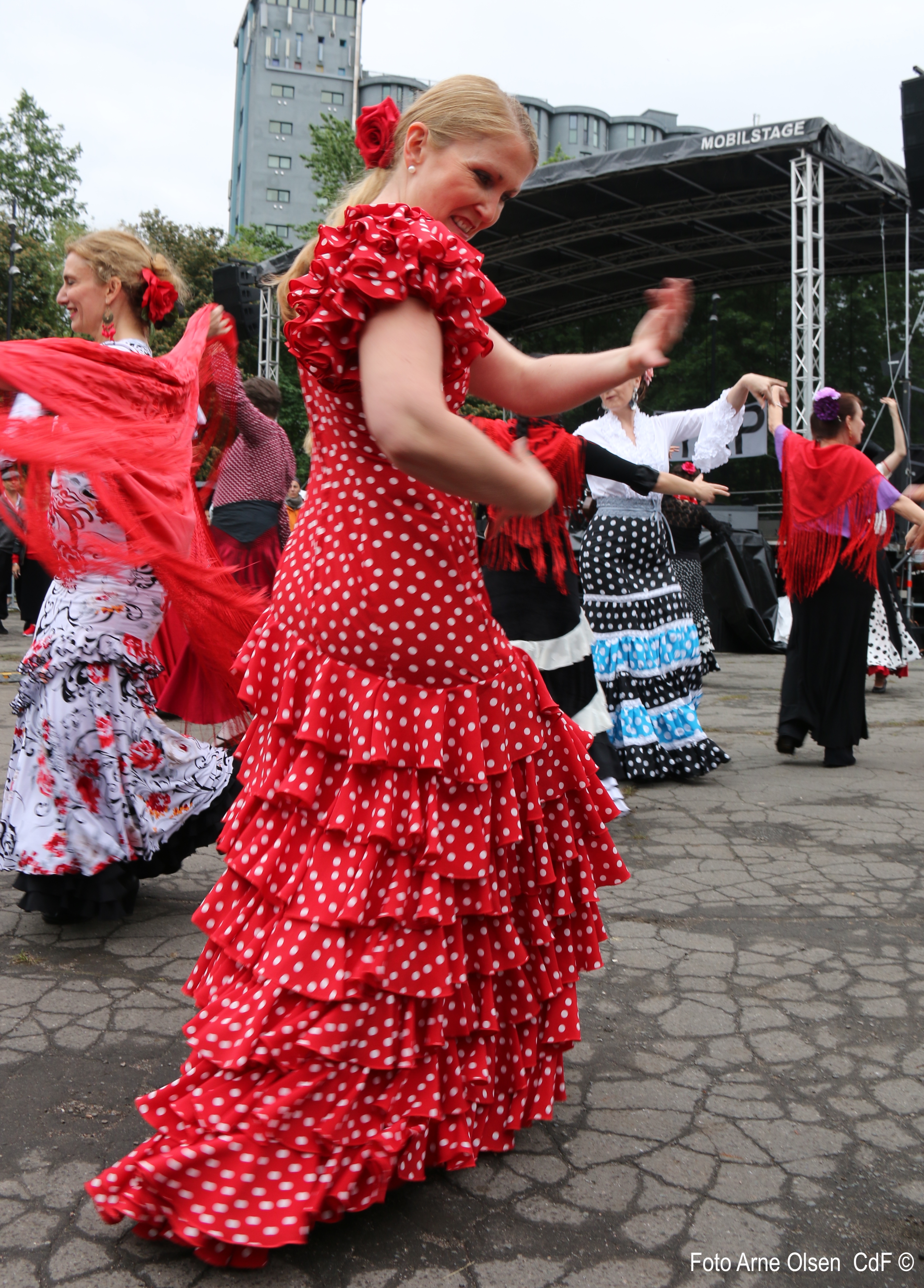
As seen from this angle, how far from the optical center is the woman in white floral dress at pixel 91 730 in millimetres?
2986

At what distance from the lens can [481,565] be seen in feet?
14.9

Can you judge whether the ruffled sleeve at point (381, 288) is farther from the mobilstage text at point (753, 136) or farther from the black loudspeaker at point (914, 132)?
the mobilstage text at point (753, 136)

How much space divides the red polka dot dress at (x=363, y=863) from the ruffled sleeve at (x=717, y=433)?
348cm

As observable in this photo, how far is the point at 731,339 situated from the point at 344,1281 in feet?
86.1

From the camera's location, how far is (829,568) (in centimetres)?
592

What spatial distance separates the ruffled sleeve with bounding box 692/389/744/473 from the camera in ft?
16.7

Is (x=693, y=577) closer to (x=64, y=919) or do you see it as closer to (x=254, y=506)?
(x=254, y=506)

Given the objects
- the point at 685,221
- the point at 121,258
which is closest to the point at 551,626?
the point at 121,258

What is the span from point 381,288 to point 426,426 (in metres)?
0.22

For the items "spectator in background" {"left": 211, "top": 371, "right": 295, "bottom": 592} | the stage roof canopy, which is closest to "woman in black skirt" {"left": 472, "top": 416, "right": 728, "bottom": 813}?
"spectator in background" {"left": 211, "top": 371, "right": 295, "bottom": 592}

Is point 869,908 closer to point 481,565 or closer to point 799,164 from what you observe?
point 481,565

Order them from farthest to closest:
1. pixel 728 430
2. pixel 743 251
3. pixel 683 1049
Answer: pixel 743 251 → pixel 728 430 → pixel 683 1049

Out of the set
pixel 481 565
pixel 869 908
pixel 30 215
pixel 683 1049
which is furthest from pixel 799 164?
pixel 30 215

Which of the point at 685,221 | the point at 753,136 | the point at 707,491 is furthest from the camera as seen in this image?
the point at 685,221
